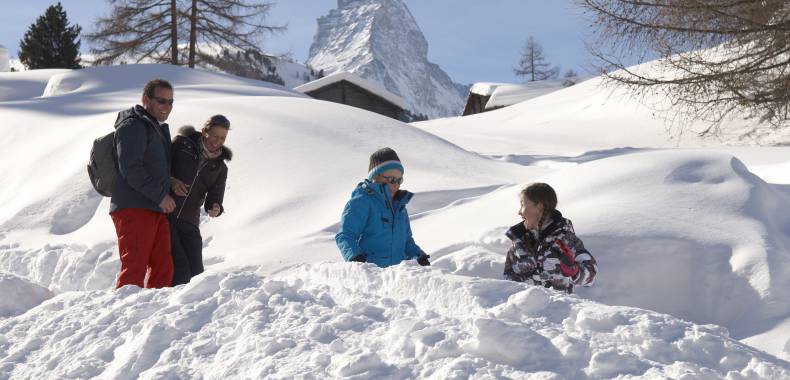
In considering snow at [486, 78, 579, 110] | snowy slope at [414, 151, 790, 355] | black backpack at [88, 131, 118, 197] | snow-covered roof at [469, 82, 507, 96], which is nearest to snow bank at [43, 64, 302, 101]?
snowy slope at [414, 151, 790, 355]

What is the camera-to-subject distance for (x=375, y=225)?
3723mm

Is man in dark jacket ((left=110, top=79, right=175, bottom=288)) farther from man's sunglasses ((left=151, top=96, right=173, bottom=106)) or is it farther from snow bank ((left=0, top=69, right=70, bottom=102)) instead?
snow bank ((left=0, top=69, right=70, bottom=102))

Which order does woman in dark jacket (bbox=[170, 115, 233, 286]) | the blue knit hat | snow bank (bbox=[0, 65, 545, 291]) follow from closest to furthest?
the blue knit hat, woman in dark jacket (bbox=[170, 115, 233, 286]), snow bank (bbox=[0, 65, 545, 291])

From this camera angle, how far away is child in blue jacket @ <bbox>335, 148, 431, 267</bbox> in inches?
144

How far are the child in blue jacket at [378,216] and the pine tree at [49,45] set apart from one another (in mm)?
33165

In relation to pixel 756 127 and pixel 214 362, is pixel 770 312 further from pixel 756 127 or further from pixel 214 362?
pixel 756 127

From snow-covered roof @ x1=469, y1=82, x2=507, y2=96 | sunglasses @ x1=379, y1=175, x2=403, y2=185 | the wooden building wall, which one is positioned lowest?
sunglasses @ x1=379, y1=175, x2=403, y2=185

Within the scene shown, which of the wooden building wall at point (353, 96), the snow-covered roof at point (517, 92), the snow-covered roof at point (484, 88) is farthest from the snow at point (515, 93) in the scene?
the wooden building wall at point (353, 96)

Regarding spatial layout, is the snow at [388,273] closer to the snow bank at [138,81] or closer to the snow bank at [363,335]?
the snow bank at [363,335]

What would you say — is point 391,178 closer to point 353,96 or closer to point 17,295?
point 17,295

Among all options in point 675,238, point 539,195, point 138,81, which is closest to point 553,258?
point 539,195

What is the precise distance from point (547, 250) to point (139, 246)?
218cm

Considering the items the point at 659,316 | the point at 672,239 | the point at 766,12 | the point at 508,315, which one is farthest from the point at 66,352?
the point at 766,12

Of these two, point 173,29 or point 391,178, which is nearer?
point 391,178
